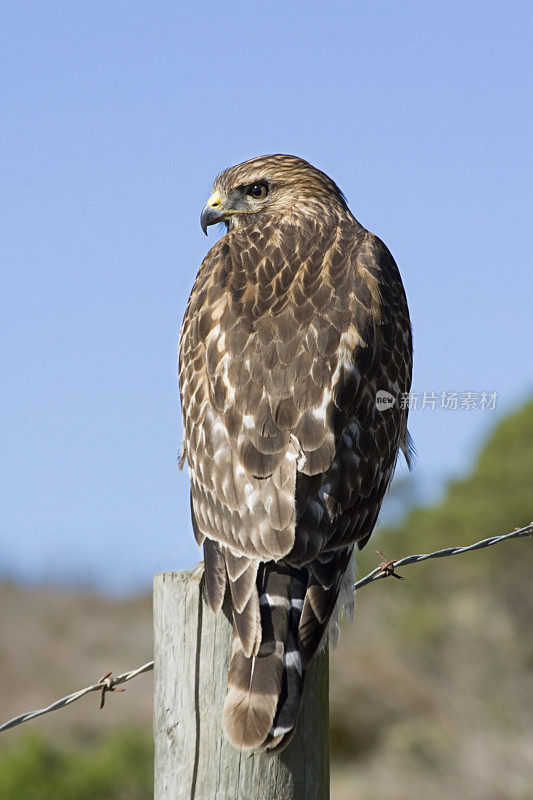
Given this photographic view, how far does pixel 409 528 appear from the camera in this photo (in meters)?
21.6

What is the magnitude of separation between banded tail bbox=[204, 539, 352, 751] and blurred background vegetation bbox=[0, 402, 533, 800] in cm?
1007

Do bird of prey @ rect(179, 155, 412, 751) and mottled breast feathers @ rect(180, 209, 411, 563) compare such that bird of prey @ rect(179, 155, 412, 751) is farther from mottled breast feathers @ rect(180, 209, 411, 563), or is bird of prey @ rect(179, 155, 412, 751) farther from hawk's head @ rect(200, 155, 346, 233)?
hawk's head @ rect(200, 155, 346, 233)

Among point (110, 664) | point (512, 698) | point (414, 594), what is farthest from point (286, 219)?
point (110, 664)

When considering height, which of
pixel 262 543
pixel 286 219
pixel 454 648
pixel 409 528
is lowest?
pixel 454 648

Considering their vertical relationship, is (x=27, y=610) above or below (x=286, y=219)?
below

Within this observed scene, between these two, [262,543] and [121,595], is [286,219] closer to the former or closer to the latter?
[262,543]

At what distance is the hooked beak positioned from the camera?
5697mm

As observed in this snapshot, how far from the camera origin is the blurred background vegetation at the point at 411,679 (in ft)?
44.7

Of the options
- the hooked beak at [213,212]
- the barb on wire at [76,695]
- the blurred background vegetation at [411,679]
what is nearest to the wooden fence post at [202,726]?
the barb on wire at [76,695]

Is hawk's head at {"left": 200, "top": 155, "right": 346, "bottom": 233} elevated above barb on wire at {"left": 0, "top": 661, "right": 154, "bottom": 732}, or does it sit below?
above

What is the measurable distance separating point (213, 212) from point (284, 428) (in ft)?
7.10

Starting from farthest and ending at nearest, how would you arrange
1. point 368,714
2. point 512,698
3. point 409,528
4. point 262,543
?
point 409,528
point 512,698
point 368,714
point 262,543

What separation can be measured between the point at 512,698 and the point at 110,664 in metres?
9.57

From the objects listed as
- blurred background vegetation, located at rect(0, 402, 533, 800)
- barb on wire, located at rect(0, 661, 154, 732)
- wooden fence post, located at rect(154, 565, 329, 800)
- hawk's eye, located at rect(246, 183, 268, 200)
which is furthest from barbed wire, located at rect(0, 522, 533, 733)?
blurred background vegetation, located at rect(0, 402, 533, 800)
